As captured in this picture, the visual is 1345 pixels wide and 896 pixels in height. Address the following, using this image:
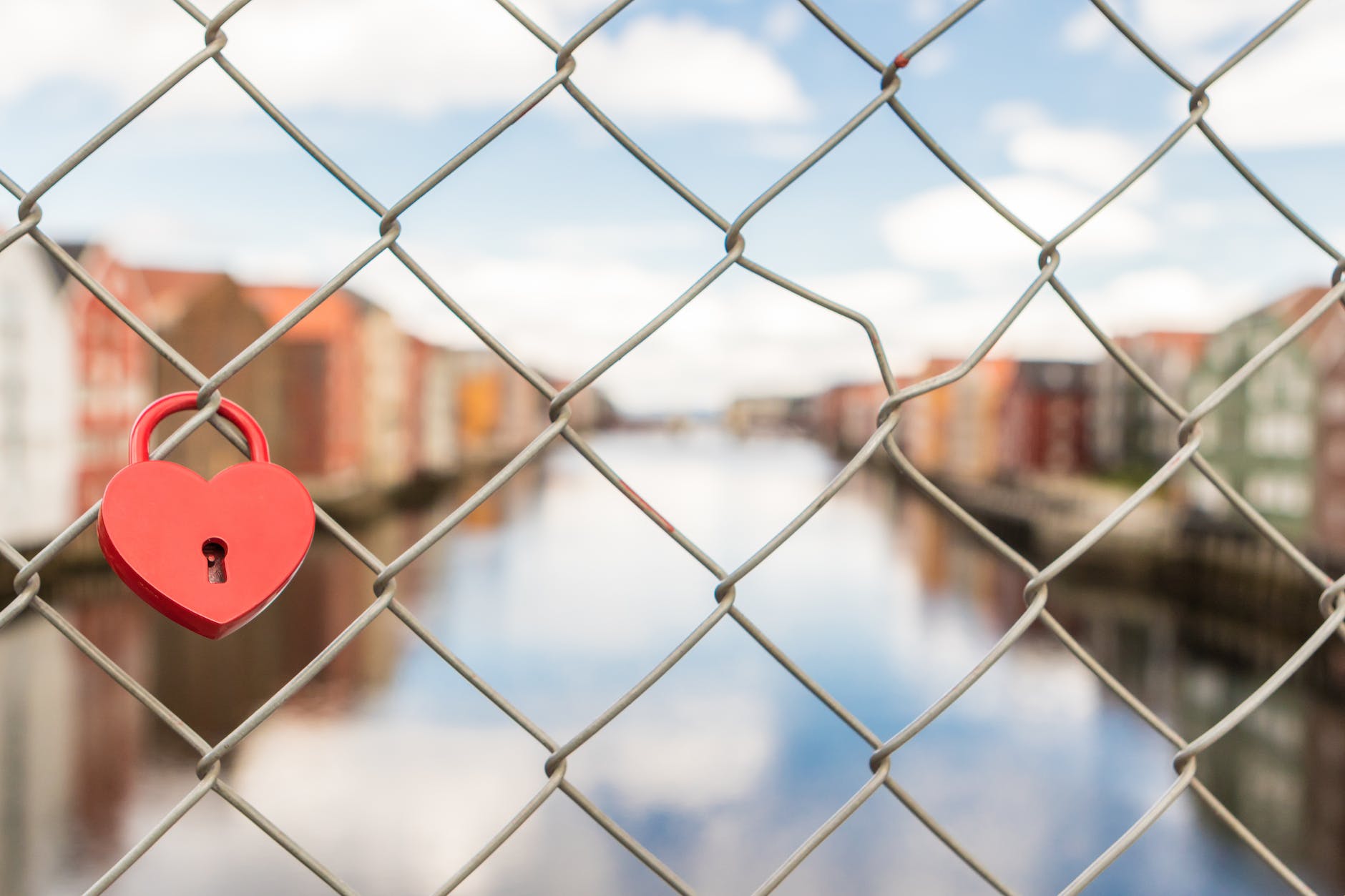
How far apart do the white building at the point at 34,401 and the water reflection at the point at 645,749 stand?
121 inches

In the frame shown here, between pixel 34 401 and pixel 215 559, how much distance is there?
2228 centimetres

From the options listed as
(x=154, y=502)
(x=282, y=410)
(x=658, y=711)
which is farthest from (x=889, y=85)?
(x=282, y=410)

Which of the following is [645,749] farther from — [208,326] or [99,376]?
[208,326]

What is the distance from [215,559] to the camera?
2.11 ft

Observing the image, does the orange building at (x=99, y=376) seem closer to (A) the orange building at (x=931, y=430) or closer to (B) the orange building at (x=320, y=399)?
(B) the orange building at (x=320, y=399)

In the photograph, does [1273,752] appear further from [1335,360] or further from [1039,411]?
[1039,411]

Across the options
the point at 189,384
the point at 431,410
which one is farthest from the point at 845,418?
the point at 189,384

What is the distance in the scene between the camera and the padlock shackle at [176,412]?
0.63 meters

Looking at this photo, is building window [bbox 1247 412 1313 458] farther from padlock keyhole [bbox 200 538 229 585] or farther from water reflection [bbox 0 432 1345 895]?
padlock keyhole [bbox 200 538 229 585]

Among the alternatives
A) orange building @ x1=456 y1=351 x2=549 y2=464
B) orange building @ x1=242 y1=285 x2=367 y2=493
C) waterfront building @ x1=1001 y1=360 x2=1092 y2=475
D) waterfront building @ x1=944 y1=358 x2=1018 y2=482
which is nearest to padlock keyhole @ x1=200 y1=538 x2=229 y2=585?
orange building @ x1=242 y1=285 x2=367 y2=493

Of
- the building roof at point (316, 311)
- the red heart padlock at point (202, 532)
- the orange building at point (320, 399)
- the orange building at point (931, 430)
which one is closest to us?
the red heart padlock at point (202, 532)

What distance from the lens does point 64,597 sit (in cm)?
2286

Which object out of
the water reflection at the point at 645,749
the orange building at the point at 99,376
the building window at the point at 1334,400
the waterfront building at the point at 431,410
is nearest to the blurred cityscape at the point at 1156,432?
the building window at the point at 1334,400

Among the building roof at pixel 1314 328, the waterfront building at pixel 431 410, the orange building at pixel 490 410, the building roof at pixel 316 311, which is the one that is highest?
the orange building at pixel 490 410
